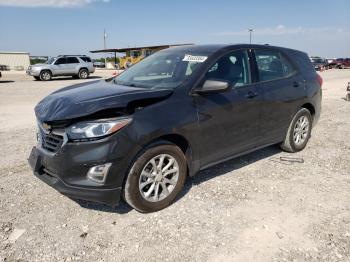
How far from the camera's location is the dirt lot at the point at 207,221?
3027 millimetres

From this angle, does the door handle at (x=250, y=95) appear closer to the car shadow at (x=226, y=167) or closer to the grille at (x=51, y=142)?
the car shadow at (x=226, y=167)

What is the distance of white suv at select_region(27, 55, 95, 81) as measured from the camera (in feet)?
77.3

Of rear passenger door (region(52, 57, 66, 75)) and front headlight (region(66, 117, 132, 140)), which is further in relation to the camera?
rear passenger door (region(52, 57, 66, 75))

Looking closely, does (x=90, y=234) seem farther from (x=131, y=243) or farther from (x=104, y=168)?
(x=104, y=168)

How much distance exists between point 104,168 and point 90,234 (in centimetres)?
67

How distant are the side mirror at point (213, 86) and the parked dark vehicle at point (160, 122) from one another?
0.04ft

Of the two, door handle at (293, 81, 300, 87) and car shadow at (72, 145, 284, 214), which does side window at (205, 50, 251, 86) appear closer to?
door handle at (293, 81, 300, 87)

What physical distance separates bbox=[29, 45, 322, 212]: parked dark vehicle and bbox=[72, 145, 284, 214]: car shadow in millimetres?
337

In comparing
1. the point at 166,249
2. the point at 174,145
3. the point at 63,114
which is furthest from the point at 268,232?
the point at 63,114

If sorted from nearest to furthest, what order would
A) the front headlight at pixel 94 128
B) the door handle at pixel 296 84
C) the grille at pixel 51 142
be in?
the front headlight at pixel 94 128, the grille at pixel 51 142, the door handle at pixel 296 84

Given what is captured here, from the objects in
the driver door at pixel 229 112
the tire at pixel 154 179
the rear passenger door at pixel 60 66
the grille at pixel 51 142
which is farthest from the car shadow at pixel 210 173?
the rear passenger door at pixel 60 66

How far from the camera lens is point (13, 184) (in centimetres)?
437

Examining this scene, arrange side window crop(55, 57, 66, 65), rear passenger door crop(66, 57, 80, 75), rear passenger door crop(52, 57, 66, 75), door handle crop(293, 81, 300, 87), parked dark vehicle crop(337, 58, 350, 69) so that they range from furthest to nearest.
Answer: parked dark vehicle crop(337, 58, 350, 69) → rear passenger door crop(66, 57, 80, 75) → side window crop(55, 57, 66, 65) → rear passenger door crop(52, 57, 66, 75) → door handle crop(293, 81, 300, 87)

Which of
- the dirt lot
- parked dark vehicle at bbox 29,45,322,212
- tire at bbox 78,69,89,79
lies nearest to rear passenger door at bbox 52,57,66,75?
tire at bbox 78,69,89,79
